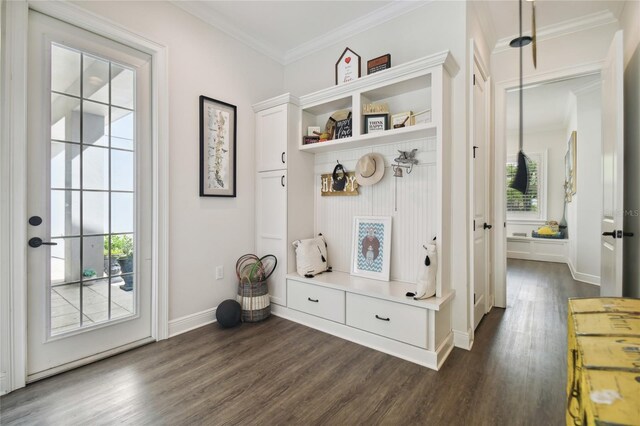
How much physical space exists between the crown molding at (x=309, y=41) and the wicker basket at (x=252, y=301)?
2.53 metres

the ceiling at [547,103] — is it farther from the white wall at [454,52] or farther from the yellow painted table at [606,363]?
the yellow painted table at [606,363]

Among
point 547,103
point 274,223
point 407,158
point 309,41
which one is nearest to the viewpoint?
point 407,158

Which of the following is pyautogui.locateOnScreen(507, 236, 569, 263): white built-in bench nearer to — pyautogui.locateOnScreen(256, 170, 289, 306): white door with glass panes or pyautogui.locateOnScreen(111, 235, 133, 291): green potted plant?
pyautogui.locateOnScreen(256, 170, 289, 306): white door with glass panes

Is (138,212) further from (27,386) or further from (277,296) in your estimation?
(277,296)

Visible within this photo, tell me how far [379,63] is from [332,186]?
1229 mm

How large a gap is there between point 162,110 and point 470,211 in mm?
2690

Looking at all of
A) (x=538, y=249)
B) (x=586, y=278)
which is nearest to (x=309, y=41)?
(x=586, y=278)

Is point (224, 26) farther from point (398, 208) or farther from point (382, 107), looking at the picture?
A: point (398, 208)

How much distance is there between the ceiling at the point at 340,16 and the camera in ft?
8.67

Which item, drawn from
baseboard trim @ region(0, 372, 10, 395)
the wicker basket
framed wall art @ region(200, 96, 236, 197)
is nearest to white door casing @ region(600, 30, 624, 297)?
the wicker basket

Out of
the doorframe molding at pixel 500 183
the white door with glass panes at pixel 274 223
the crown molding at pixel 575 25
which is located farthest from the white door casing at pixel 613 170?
the white door with glass panes at pixel 274 223

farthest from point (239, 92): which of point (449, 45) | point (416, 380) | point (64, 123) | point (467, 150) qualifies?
point (416, 380)

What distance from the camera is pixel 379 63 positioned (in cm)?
267

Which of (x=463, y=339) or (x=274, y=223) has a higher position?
(x=274, y=223)
